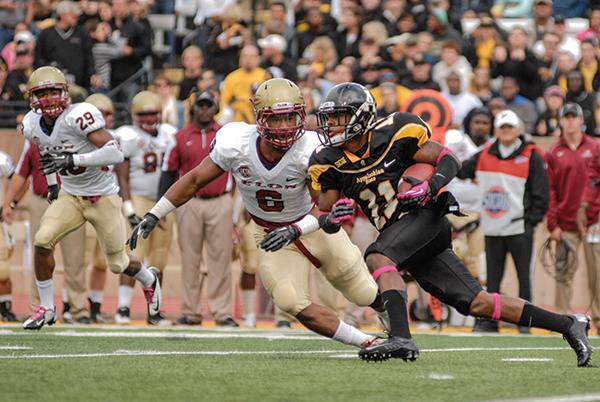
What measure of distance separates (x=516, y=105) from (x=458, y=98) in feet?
1.96

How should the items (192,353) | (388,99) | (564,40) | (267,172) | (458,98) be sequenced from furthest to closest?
(564,40), (458,98), (388,99), (192,353), (267,172)

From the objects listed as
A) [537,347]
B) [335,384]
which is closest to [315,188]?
[335,384]

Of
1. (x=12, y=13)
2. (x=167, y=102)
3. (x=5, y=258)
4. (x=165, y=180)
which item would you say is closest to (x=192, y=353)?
(x=165, y=180)

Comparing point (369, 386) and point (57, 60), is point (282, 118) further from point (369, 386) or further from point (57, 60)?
point (57, 60)

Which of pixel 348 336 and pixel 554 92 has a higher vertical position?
pixel 554 92

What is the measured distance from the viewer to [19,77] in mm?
15031

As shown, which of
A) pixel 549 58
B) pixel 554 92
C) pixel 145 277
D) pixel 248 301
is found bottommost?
pixel 248 301

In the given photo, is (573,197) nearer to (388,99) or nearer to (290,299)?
(388,99)

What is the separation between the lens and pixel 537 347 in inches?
355

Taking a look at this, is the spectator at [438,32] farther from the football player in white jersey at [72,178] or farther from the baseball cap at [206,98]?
the football player in white jersey at [72,178]

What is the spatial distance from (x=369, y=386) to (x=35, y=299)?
673cm

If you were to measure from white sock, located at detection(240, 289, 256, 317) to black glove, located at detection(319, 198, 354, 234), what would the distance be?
4747mm

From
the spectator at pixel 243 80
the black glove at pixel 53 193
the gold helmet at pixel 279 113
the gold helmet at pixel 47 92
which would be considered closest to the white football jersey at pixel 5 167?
the black glove at pixel 53 193

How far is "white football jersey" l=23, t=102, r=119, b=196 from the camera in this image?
970 centimetres
